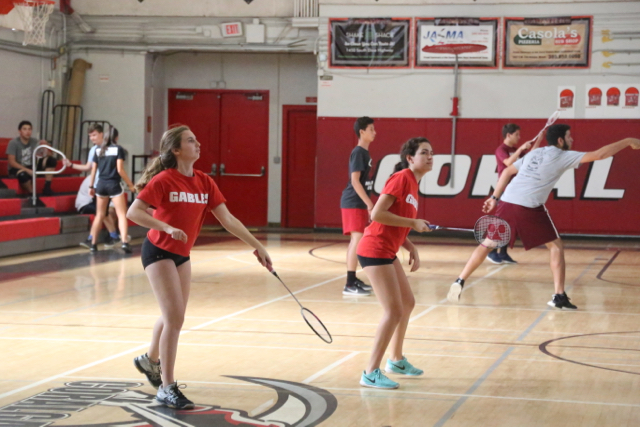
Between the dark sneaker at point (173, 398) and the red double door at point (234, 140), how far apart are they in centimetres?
1504

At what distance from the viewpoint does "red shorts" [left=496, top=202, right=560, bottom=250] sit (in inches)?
350

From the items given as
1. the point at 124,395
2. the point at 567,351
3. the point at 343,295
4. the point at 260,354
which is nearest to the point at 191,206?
the point at 124,395

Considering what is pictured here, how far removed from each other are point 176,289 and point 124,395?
86 cm

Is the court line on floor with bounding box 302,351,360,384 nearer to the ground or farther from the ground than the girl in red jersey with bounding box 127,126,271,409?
nearer to the ground

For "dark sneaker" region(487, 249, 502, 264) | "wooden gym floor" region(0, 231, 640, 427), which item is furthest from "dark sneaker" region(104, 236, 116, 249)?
"dark sneaker" region(487, 249, 502, 264)

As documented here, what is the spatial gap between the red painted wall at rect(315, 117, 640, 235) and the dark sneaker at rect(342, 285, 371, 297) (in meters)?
8.35

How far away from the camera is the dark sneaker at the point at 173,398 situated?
4.96 metres

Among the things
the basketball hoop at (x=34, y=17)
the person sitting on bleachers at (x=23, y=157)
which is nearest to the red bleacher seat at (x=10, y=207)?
the person sitting on bleachers at (x=23, y=157)

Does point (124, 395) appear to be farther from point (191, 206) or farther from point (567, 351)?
point (567, 351)

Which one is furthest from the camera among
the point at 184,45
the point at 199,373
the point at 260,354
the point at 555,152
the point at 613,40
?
the point at 184,45

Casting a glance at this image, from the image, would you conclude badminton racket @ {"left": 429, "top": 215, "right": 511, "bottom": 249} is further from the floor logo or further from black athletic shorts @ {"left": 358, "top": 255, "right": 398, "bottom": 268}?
the floor logo

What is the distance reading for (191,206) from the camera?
5.13m

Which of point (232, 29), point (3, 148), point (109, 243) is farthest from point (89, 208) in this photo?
point (232, 29)

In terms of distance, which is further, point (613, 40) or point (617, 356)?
point (613, 40)
